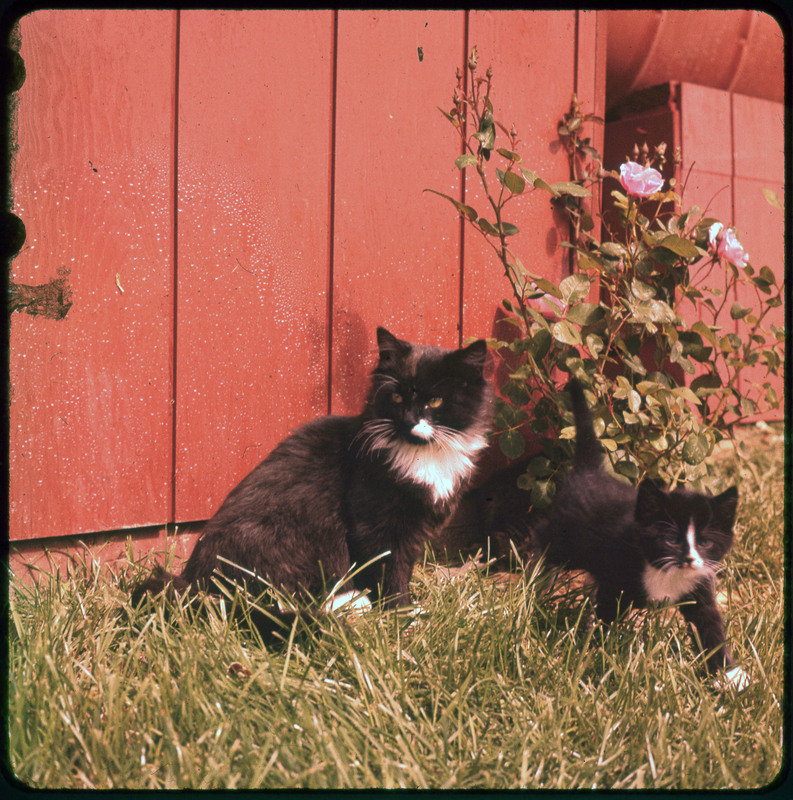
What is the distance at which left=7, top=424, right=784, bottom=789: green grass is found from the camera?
40.4 inches

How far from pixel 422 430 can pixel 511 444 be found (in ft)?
1.64

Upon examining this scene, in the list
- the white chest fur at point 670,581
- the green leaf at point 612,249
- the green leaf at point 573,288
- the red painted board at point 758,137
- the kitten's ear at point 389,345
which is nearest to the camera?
the white chest fur at point 670,581

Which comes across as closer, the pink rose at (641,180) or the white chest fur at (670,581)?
the white chest fur at (670,581)

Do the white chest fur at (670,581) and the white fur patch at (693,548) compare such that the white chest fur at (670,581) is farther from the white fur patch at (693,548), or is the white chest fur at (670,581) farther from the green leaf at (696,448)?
the green leaf at (696,448)

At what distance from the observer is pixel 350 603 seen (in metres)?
1.46

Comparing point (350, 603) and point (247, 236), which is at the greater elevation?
point (247, 236)

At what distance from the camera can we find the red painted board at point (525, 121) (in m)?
2.18

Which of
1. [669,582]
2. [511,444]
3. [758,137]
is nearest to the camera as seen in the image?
[669,582]

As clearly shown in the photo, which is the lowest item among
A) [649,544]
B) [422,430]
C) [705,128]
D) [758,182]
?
[649,544]

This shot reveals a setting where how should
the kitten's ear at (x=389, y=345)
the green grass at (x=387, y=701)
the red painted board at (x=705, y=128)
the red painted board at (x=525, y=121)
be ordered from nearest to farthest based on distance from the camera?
the green grass at (x=387, y=701) < the kitten's ear at (x=389, y=345) < the red painted board at (x=525, y=121) < the red painted board at (x=705, y=128)

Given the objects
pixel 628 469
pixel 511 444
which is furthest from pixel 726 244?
pixel 511 444

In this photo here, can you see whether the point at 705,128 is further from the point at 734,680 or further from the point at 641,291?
the point at 734,680

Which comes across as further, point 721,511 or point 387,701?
point 721,511

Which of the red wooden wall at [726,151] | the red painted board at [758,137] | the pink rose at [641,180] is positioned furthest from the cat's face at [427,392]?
the red painted board at [758,137]
